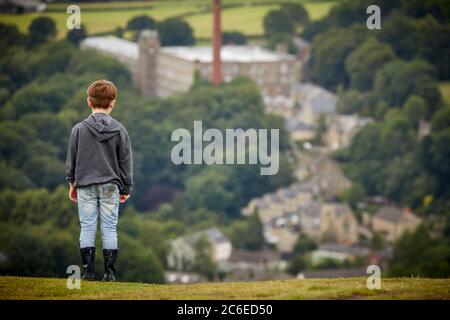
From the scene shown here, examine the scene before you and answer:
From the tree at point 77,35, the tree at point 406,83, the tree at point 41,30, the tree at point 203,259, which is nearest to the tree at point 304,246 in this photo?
the tree at point 203,259

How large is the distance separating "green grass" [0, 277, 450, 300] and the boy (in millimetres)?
280

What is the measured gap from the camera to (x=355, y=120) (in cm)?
8031

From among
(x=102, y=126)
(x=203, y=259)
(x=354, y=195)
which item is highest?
(x=354, y=195)

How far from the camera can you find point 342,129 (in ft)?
257

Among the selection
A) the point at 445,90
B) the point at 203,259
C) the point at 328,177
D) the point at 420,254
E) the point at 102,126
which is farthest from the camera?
the point at 445,90

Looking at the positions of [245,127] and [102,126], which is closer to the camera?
[102,126]

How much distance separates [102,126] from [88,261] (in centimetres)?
79

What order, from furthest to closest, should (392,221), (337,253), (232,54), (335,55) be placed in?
(232,54) → (335,55) → (392,221) → (337,253)

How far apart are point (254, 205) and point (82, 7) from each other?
67.7ft

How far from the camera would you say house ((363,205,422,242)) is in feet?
207

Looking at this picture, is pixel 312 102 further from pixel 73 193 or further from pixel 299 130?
pixel 73 193

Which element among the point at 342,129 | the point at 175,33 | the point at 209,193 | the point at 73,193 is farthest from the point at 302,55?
the point at 73,193

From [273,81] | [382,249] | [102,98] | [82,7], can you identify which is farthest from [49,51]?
[102,98]

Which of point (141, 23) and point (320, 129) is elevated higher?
point (141, 23)
